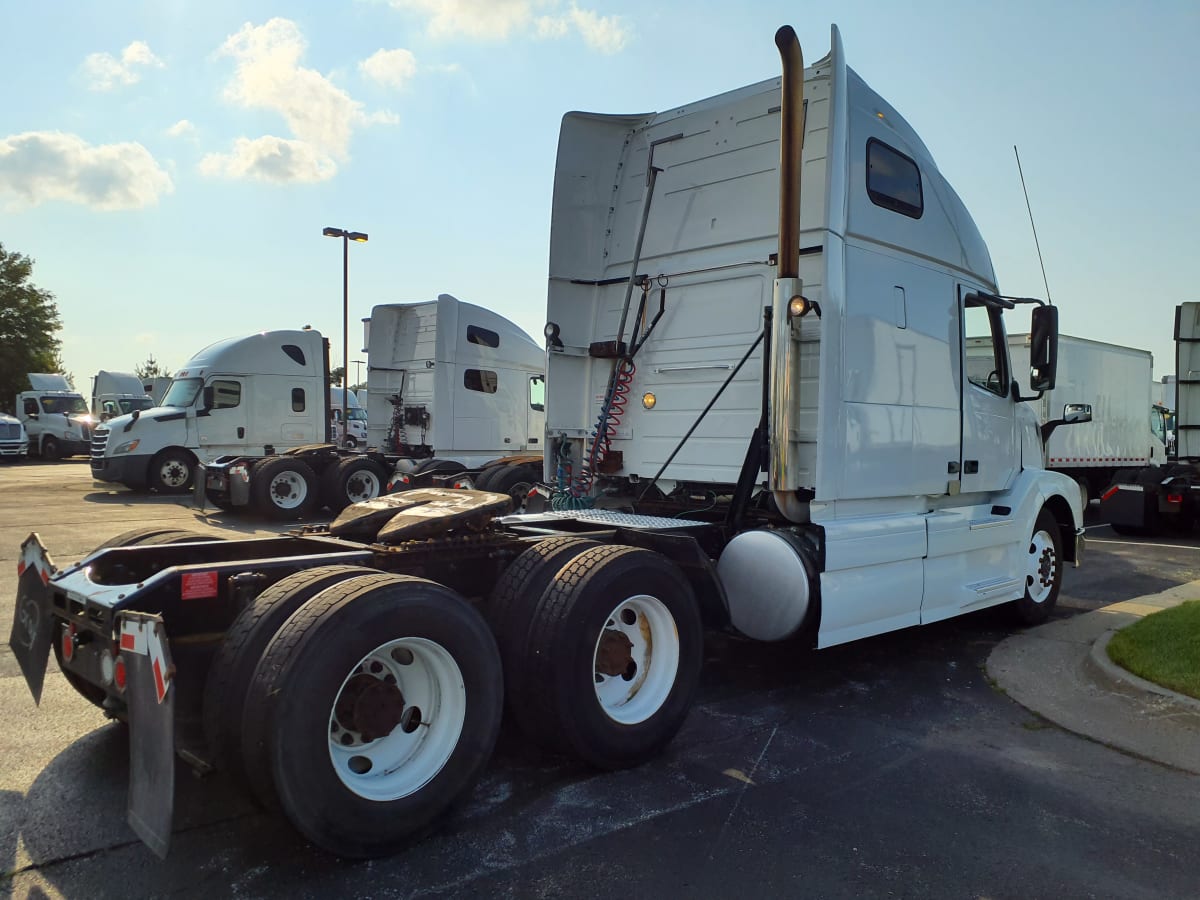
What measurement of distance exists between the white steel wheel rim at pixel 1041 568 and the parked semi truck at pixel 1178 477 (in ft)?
24.8

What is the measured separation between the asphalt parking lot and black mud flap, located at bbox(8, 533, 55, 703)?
0.52 meters

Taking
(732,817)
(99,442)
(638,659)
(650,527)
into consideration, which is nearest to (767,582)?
(650,527)

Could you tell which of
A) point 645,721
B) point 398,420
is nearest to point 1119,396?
point 398,420

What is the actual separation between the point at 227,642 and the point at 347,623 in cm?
48

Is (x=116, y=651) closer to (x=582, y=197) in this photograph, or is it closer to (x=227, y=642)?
(x=227, y=642)

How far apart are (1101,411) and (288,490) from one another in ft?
49.9

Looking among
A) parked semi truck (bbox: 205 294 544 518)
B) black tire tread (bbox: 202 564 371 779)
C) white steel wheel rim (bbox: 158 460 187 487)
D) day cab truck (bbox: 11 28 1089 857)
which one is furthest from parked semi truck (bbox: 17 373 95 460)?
black tire tread (bbox: 202 564 371 779)

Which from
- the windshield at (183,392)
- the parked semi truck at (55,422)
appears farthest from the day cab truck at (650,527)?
the parked semi truck at (55,422)

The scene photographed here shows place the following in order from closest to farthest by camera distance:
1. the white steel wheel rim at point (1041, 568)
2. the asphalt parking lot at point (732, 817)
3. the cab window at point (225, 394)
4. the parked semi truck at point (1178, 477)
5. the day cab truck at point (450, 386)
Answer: the asphalt parking lot at point (732, 817)
the white steel wheel rim at point (1041, 568)
the parked semi truck at point (1178, 477)
the day cab truck at point (450, 386)
the cab window at point (225, 394)

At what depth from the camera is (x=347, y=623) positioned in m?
3.17

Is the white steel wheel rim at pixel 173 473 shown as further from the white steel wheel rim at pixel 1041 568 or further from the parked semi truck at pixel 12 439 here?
the parked semi truck at pixel 12 439

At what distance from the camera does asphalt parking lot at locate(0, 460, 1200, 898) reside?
10.3 feet

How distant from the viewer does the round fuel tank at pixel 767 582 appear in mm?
5043

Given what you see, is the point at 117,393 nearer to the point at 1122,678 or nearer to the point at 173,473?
the point at 173,473
